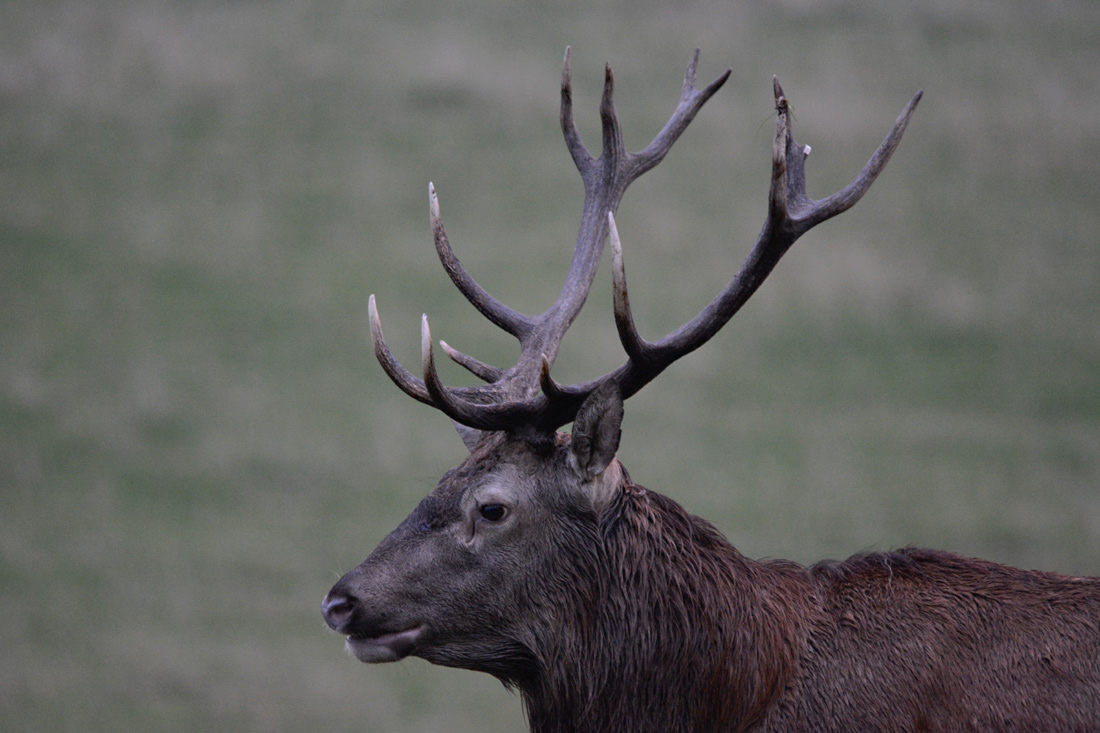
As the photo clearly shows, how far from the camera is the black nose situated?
11.4 ft

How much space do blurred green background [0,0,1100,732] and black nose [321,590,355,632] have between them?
522 cm

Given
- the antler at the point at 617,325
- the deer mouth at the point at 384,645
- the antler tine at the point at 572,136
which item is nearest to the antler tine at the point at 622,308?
the antler at the point at 617,325

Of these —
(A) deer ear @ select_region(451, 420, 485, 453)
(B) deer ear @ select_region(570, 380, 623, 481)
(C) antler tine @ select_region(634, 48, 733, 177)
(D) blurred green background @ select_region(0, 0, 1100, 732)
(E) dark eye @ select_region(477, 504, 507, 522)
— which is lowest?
(E) dark eye @ select_region(477, 504, 507, 522)

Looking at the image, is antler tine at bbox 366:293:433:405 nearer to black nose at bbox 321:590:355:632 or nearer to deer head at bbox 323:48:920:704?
deer head at bbox 323:48:920:704

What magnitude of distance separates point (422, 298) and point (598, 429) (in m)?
8.44

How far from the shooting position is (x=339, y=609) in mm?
3482

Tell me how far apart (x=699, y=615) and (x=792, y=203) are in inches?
49.8

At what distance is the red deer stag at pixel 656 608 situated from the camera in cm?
350

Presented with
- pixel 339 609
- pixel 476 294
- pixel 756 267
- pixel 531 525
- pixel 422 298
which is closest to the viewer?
pixel 339 609

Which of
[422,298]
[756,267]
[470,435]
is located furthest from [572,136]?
[422,298]

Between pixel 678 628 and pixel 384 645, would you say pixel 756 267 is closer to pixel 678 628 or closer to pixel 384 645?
pixel 678 628

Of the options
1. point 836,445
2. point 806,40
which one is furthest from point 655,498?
point 806,40

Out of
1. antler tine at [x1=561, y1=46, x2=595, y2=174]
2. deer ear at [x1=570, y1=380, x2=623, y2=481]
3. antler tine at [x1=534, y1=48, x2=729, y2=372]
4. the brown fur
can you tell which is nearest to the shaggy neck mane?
the brown fur

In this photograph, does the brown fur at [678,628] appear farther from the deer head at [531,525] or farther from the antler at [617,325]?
the antler at [617,325]
